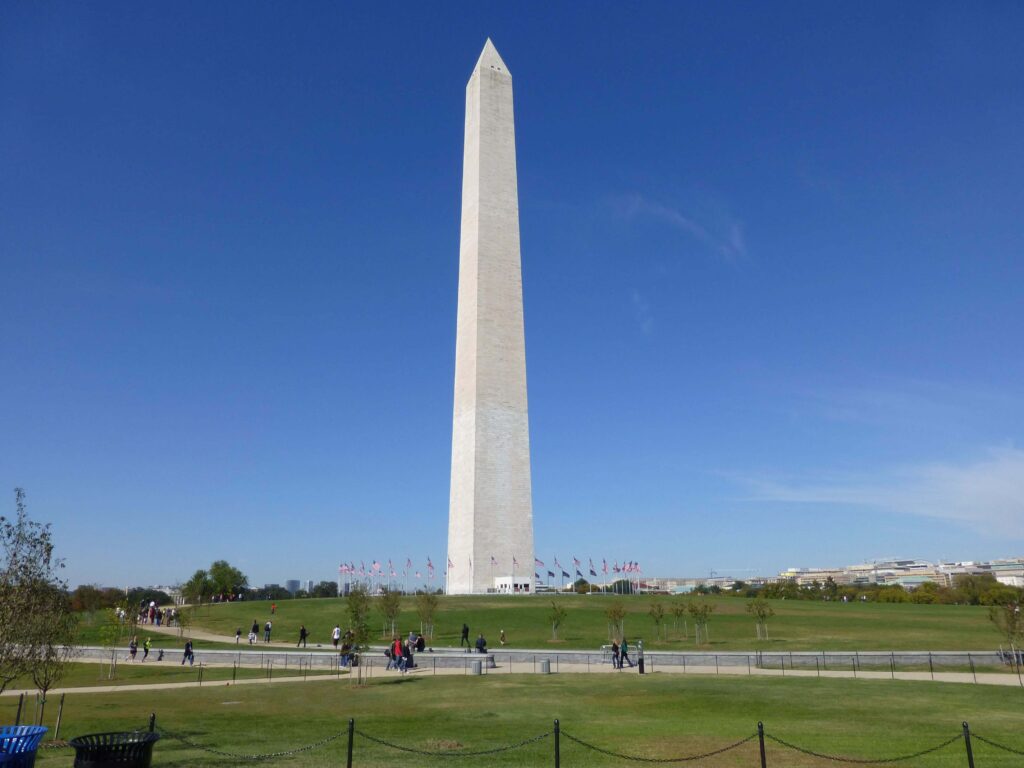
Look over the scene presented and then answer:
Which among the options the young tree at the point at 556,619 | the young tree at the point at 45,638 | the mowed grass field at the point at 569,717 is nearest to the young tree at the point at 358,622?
the mowed grass field at the point at 569,717

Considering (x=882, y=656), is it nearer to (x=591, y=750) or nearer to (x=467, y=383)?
(x=591, y=750)

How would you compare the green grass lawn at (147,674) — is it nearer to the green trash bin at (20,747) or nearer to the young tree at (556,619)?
the young tree at (556,619)

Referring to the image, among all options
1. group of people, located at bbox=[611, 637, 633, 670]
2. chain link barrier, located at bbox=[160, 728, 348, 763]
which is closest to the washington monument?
group of people, located at bbox=[611, 637, 633, 670]

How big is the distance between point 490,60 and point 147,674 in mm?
62583

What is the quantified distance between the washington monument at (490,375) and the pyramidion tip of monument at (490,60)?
216mm

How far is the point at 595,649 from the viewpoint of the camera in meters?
39.6

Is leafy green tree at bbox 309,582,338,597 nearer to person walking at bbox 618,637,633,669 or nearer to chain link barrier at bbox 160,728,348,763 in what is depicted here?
person walking at bbox 618,637,633,669

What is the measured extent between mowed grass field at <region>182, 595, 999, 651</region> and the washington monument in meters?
6.00

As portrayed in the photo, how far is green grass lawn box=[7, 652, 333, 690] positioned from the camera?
31.1m

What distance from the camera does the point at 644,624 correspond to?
1998 inches

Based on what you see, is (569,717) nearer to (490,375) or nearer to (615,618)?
(615,618)

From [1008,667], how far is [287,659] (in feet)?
102

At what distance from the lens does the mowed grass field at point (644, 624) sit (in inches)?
1639

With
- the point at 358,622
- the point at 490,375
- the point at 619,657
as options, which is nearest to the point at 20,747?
the point at 358,622
